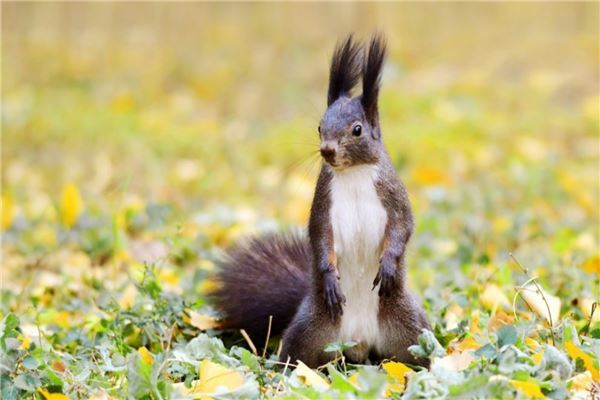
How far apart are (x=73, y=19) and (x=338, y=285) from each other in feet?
28.9

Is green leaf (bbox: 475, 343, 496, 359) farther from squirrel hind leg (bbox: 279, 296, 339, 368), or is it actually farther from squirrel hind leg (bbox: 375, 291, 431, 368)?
squirrel hind leg (bbox: 279, 296, 339, 368)

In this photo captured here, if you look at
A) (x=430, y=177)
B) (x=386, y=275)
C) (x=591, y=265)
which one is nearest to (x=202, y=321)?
(x=386, y=275)

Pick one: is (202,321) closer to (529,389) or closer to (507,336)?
(507,336)

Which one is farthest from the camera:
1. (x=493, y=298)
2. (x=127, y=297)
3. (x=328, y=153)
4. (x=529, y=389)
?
(x=127, y=297)

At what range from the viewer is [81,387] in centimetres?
248

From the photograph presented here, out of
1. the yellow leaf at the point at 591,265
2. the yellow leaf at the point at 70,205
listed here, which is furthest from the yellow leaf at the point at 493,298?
the yellow leaf at the point at 70,205

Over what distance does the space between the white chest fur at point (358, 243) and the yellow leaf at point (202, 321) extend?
1.93ft

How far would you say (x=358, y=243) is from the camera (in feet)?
9.02

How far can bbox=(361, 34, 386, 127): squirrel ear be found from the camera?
2779 mm

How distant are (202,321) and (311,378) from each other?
2.92 feet

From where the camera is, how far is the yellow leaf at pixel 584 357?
7.61ft

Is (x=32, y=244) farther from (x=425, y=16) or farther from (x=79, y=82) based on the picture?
(x=425, y=16)

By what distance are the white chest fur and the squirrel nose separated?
3.1 inches

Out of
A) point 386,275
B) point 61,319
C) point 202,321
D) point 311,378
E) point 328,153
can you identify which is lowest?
point 61,319
